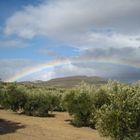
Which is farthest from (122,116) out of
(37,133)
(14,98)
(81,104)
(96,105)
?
(14,98)

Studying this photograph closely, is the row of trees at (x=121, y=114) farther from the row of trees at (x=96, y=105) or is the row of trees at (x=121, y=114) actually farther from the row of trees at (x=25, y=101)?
the row of trees at (x=25, y=101)

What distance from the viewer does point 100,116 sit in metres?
23.5

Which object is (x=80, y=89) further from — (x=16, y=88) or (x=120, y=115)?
(x=120, y=115)

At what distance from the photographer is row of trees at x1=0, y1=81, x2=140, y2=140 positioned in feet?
75.5

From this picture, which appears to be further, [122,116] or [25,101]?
[25,101]

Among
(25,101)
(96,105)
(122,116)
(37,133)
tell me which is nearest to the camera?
(122,116)

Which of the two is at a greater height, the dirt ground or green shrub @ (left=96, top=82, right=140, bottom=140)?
green shrub @ (left=96, top=82, right=140, bottom=140)

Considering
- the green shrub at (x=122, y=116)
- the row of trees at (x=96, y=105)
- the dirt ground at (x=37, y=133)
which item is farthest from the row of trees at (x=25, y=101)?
the green shrub at (x=122, y=116)

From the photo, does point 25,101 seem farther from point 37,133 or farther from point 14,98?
point 37,133

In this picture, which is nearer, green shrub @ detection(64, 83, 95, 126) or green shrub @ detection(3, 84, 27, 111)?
green shrub @ detection(64, 83, 95, 126)

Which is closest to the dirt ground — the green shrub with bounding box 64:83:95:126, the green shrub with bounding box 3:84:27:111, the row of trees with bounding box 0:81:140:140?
the row of trees with bounding box 0:81:140:140

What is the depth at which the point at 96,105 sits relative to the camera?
4288 cm

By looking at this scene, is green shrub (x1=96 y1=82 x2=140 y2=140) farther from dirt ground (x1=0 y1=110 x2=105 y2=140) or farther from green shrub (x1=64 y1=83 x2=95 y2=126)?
green shrub (x1=64 y1=83 x2=95 y2=126)

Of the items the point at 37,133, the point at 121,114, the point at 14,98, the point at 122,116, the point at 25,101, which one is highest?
the point at 14,98
